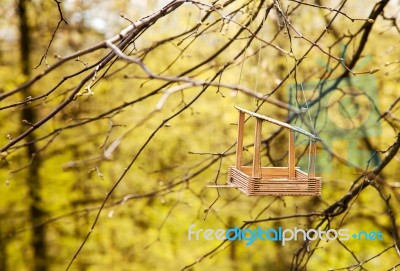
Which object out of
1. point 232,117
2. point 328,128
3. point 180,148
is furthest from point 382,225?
point 180,148

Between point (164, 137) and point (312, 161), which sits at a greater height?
point (164, 137)

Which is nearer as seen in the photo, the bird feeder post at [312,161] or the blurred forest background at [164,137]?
the bird feeder post at [312,161]

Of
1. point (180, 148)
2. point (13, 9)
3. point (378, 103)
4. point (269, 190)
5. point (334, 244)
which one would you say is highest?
point (13, 9)

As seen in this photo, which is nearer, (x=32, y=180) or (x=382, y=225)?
(x=32, y=180)

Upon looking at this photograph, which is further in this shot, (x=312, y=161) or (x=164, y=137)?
(x=164, y=137)

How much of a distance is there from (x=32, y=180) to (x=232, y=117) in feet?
4.38

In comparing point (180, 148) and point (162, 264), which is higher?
point (180, 148)

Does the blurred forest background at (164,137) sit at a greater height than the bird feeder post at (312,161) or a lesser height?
greater

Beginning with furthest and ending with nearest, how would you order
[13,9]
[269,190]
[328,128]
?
[328,128]
[13,9]
[269,190]

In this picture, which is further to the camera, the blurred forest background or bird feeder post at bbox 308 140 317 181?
the blurred forest background

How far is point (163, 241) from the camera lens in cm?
331

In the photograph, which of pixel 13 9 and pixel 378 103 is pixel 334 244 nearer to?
pixel 378 103

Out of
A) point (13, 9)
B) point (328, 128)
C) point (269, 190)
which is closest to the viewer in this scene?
point (269, 190)

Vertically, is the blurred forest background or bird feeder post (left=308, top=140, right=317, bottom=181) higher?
the blurred forest background
